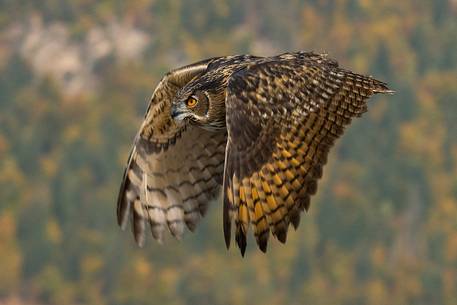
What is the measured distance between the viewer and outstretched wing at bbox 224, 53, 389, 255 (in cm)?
1188

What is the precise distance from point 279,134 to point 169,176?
208cm

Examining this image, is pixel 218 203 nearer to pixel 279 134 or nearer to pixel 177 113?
pixel 177 113

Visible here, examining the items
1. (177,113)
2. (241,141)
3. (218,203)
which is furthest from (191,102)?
(218,203)

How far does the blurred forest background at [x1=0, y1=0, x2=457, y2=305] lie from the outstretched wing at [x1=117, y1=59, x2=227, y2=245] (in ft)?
268

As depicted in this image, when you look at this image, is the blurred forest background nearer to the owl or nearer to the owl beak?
the owl

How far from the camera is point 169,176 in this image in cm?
1415

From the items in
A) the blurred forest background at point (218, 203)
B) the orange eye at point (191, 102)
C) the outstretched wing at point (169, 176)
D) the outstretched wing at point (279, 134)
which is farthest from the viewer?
the blurred forest background at point (218, 203)

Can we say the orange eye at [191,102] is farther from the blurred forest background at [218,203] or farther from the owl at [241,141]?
the blurred forest background at [218,203]

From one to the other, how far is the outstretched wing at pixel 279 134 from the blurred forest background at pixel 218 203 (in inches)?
3265

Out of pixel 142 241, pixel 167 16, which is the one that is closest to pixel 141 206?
pixel 142 241

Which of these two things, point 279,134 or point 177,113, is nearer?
point 279,134

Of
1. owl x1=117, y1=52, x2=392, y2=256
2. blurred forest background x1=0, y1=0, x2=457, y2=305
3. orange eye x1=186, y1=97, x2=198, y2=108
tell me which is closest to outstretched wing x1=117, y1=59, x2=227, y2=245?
owl x1=117, y1=52, x2=392, y2=256

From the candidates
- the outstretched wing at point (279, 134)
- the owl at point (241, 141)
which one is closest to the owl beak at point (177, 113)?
the owl at point (241, 141)

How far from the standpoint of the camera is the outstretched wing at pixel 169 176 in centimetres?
1404
